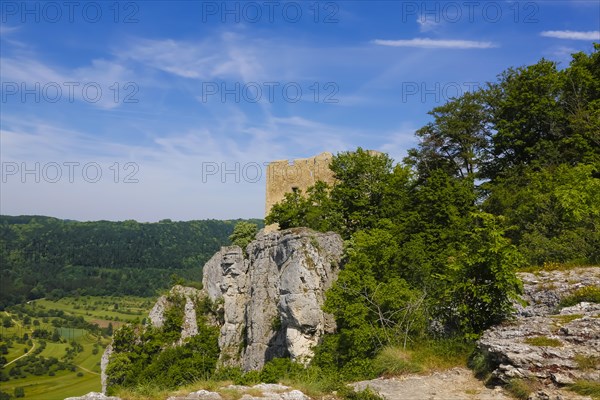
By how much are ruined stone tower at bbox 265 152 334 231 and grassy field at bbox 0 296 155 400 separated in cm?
3180

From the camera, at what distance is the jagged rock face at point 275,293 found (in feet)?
66.4

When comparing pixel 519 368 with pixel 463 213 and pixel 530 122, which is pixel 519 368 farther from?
pixel 530 122

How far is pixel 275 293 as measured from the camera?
23.6 metres

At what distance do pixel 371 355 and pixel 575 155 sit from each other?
15961 millimetres

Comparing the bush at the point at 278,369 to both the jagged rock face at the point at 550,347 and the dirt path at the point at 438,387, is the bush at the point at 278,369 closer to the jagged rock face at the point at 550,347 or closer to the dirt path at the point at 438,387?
the dirt path at the point at 438,387

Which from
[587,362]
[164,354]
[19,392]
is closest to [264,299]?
[164,354]

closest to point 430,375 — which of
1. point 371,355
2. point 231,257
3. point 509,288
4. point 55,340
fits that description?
point 509,288

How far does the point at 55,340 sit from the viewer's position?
12325 cm

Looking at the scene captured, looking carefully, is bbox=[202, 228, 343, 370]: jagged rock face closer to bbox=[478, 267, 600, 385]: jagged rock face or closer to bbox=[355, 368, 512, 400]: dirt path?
bbox=[355, 368, 512, 400]: dirt path

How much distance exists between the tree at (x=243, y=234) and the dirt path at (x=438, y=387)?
2228 cm

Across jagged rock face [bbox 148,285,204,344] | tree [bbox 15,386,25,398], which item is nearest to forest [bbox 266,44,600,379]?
jagged rock face [bbox 148,285,204,344]

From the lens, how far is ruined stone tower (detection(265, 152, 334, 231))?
106 feet

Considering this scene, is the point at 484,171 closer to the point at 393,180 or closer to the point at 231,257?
the point at 393,180

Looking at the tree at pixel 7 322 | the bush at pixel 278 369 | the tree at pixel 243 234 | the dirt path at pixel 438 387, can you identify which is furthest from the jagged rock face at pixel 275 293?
the tree at pixel 7 322
